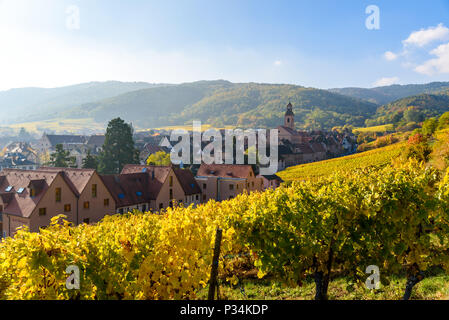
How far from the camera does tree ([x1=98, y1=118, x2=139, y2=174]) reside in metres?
72.3

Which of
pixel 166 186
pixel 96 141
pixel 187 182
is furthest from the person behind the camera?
pixel 96 141

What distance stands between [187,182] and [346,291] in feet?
128

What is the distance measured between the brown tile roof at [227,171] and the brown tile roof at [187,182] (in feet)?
10.00

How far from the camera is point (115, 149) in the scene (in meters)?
73.8

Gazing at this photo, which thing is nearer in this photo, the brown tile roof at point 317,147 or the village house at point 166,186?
the village house at point 166,186

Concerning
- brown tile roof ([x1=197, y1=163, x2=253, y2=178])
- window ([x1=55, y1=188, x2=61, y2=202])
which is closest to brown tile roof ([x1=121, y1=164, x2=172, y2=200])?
brown tile roof ([x1=197, y1=163, x2=253, y2=178])

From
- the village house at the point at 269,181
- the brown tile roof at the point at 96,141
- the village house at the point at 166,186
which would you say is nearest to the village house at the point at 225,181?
the village house at the point at 166,186

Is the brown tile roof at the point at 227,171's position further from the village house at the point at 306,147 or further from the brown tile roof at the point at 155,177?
the village house at the point at 306,147

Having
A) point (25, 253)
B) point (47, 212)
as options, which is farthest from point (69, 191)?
point (25, 253)

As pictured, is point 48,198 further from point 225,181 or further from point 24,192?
point 225,181

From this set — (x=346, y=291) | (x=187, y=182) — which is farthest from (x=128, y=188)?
(x=346, y=291)

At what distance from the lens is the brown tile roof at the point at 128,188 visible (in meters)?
43.1

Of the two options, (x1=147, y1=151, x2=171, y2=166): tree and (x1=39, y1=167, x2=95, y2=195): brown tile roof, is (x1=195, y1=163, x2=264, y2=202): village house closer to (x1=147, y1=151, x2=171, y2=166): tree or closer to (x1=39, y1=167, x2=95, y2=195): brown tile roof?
(x1=39, y1=167, x2=95, y2=195): brown tile roof
